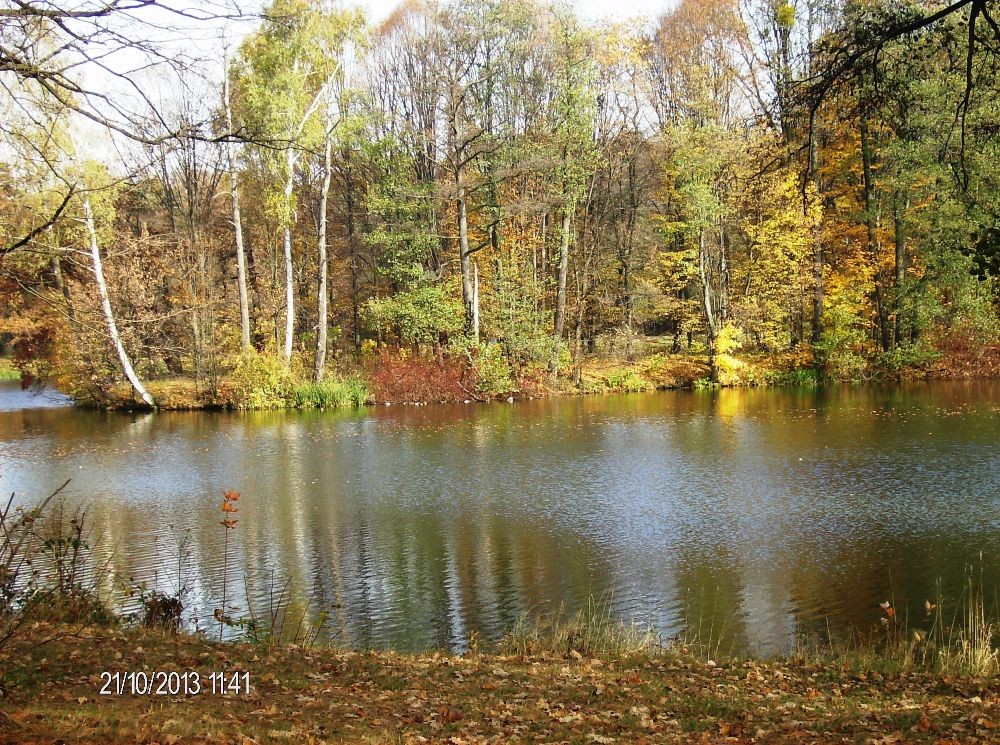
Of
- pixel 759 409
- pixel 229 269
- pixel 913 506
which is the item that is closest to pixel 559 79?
pixel 759 409

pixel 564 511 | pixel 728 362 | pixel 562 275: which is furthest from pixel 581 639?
pixel 562 275

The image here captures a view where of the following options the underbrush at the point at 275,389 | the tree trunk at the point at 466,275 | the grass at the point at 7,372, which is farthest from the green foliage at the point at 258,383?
the grass at the point at 7,372

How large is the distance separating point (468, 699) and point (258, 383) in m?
24.9

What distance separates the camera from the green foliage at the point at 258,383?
28.9 meters

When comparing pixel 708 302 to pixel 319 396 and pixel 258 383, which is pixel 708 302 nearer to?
pixel 319 396

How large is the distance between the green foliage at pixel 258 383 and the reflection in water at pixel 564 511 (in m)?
4.71

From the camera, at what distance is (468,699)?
5.48 m

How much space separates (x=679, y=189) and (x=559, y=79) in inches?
233

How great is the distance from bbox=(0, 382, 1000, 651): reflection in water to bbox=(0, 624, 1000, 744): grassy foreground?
1736 mm

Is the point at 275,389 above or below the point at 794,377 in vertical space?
above

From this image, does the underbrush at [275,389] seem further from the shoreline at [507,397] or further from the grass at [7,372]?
the grass at [7,372]

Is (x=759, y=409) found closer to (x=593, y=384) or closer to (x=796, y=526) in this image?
(x=593, y=384)

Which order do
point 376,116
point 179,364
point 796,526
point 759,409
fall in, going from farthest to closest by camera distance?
1. point 179,364
2. point 376,116
3. point 759,409
4. point 796,526

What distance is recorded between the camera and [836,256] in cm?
3334
